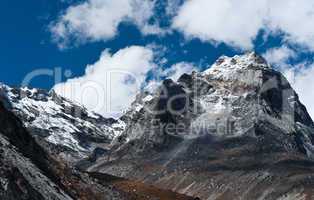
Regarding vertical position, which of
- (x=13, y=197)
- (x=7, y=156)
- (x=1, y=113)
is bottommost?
(x=13, y=197)

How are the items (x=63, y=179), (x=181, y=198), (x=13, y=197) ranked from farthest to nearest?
(x=181, y=198)
(x=63, y=179)
(x=13, y=197)

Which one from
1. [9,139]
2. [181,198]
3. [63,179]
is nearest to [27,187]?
[9,139]

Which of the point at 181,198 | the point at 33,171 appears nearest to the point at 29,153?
the point at 33,171

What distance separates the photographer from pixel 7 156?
49625 mm

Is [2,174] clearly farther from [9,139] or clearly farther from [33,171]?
[9,139]

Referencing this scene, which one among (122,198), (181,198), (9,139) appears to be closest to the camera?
(9,139)

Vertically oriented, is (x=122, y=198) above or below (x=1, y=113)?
below

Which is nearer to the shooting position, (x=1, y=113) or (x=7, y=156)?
(x=7, y=156)

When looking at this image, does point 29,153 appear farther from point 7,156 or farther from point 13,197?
point 13,197

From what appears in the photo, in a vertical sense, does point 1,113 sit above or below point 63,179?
above

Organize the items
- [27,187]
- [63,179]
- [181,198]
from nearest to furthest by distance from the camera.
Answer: [27,187] < [63,179] < [181,198]

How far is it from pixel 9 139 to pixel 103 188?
20.1 meters

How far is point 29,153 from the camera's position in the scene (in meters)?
59.5

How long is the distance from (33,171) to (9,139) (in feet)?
17.3
